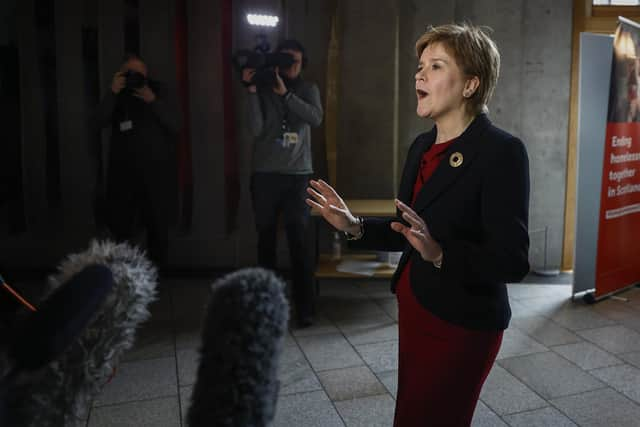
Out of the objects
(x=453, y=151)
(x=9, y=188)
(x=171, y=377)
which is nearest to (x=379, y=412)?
(x=171, y=377)

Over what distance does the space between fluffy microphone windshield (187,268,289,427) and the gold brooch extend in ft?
2.55

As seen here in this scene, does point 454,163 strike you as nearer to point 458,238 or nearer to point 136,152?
point 458,238

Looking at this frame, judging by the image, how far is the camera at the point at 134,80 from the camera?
3705 mm

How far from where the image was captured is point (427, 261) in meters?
1.27

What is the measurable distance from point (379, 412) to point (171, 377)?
3.25 feet

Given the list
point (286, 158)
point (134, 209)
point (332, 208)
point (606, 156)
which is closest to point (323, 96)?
point (286, 158)

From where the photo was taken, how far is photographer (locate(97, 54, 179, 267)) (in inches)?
150

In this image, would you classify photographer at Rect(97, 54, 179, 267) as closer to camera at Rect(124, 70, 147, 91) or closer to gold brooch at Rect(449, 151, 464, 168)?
camera at Rect(124, 70, 147, 91)

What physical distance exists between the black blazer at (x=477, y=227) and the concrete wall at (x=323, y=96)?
123 inches

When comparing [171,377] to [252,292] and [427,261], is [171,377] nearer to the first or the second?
[427,261]

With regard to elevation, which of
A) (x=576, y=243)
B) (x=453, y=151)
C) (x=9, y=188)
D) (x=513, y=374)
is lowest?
(x=513, y=374)

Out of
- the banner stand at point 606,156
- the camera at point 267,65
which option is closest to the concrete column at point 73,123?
the camera at point 267,65

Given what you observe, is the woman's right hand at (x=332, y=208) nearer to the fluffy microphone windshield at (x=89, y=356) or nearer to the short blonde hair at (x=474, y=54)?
the short blonde hair at (x=474, y=54)

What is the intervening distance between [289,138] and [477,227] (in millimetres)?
2201
